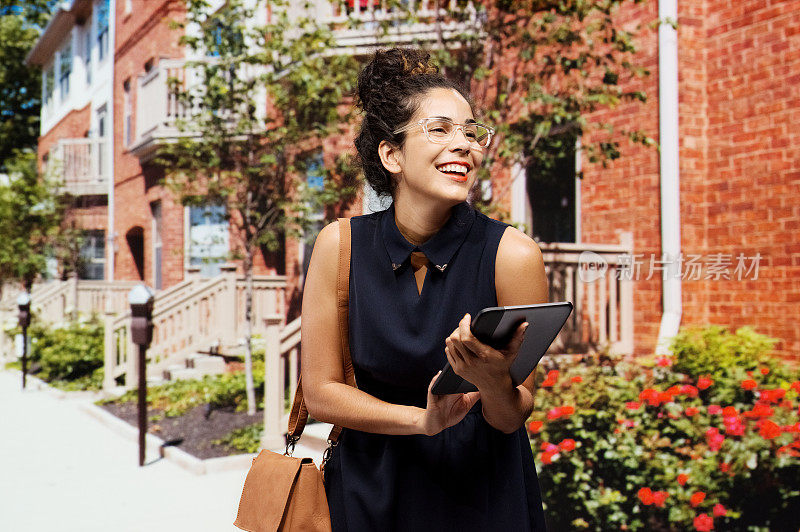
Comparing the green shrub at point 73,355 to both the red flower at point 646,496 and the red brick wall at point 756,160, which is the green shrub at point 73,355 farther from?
the red flower at point 646,496

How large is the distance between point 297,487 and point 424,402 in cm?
40

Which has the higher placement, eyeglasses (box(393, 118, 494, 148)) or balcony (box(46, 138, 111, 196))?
balcony (box(46, 138, 111, 196))

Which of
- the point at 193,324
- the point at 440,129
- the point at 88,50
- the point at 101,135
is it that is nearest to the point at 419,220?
the point at 440,129

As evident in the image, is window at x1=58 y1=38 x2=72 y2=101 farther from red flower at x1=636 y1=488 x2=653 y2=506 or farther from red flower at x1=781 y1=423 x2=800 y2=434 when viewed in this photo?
red flower at x1=781 y1=423 x2=800 y2=434

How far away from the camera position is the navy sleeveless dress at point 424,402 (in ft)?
5.32

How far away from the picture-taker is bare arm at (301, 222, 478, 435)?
5.14ft

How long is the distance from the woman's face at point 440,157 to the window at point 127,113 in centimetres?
1887

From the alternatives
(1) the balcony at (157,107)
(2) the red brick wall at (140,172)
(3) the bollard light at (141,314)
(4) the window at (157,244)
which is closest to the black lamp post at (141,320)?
(3) the bollard light at (141,314)

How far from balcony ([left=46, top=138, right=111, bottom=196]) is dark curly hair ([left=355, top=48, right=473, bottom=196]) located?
19787mm

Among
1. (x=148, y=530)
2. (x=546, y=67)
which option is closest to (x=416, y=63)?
(x=148, y=530)

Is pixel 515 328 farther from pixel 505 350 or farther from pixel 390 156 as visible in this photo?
pixel 390 156

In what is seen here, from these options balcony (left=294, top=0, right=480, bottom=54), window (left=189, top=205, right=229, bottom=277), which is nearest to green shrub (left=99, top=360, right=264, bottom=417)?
window (left=189, top=205, right=229, bottom=277)

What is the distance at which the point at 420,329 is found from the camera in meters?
1.62

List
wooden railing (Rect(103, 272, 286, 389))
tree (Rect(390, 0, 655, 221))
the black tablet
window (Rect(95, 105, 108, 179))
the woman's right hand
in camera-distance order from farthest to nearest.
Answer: window (Rect(95, 105, 108, 179)), wooden railing (Rect(103, 272, 286, 389)), tree (Rect(390, 0, 655, 221)), the woman's right hand, the black tablet
